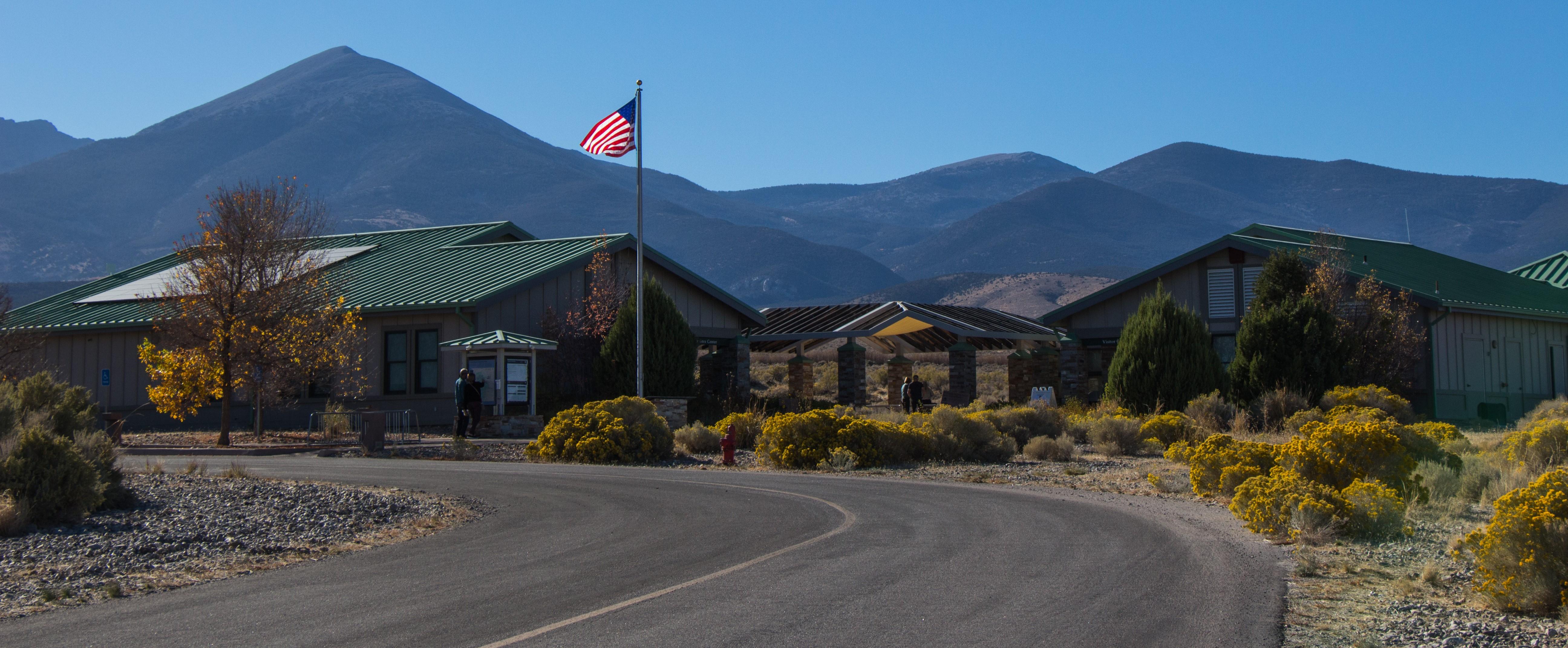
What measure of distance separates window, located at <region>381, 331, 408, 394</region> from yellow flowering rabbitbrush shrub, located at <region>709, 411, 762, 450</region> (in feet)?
31.6

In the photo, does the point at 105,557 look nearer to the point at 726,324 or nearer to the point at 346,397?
the point at 346,397

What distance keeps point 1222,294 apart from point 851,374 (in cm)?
1059

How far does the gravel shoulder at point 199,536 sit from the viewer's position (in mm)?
8758

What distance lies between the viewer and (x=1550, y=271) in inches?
1756

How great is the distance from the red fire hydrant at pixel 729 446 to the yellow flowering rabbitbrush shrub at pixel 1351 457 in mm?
9009

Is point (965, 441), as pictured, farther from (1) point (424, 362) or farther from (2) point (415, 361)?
(2) point (415, 361)

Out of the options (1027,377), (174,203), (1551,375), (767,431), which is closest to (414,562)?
(767,431)

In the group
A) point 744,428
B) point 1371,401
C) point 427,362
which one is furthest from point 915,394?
point 427,362

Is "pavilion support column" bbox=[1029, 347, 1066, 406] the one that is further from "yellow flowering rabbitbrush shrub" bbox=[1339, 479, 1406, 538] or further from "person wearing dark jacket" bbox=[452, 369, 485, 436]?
"yellow flowering rabbitbrush shrub" bbox=[1339, 479, 1406, 538]

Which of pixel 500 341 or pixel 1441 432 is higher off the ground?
pixel 500 341

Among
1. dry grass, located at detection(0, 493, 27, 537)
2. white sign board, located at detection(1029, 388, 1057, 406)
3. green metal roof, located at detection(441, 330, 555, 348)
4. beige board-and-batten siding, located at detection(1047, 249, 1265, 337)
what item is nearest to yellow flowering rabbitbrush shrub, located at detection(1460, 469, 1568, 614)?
dry grass, located at detection(0, 493, 27, 537)

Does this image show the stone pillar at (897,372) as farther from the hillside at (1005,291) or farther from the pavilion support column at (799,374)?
the hillside at (1005,291)

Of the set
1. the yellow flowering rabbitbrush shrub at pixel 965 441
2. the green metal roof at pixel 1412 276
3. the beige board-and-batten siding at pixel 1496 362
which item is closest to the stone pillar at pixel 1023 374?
the green metal roof at pixel 1412 276

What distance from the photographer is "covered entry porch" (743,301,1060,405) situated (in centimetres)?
3534
